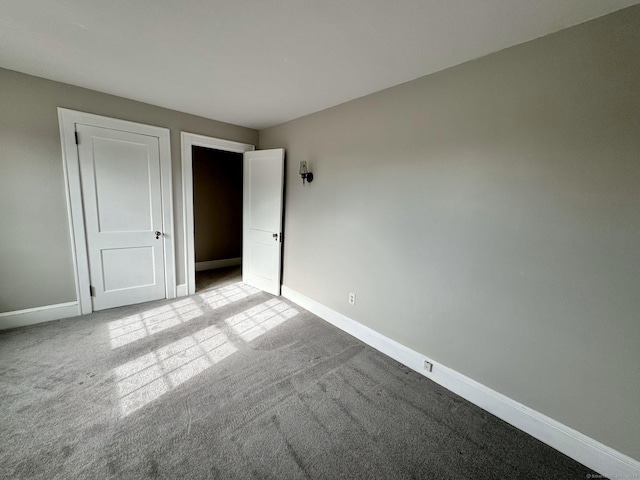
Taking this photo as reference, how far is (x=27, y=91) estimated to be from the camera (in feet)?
7.51

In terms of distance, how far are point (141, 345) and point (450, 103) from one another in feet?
10.9

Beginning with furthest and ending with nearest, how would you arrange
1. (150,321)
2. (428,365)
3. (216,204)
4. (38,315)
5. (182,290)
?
(216,204)
(182,290)
(150,321)
(38,315)
(428,365)

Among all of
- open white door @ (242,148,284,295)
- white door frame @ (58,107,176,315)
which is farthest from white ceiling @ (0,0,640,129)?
open white door @ (242,148,284,295)

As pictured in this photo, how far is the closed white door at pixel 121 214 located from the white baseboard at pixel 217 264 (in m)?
1.52

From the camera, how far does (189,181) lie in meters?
3.30

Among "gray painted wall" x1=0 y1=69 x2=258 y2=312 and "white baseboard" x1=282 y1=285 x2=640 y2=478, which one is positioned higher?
"gray painted wall" x1=0 y1=69 x2=258 y2=312

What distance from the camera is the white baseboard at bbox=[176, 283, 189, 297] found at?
3426mm

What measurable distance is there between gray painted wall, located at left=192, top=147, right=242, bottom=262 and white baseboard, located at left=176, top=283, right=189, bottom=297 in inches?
54.6

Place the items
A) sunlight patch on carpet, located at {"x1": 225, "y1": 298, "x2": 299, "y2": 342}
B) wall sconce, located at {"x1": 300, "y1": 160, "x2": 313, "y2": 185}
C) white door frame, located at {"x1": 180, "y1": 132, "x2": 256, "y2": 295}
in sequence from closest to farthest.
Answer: sunlight patch on carpet, located at {"x1": 225, "y1": 298, "x2": 299, "y2": 342} < wall sconce, located at {"x1": 300, "y1": 160, "x2": 313, "y2": 185} < white door frame, located at {"x1": 180, "y1": 132, "x2": 256, "y2": 295}

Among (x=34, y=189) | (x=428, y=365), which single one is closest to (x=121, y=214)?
(x=34, y=189)

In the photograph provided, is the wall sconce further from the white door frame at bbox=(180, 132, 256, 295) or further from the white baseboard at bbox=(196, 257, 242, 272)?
the white baseboard at bbox=(196, 257, 242, 272)

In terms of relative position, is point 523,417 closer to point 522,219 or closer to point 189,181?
point 522,219

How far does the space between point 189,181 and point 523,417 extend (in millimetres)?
3979

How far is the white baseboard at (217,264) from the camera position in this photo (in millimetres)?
4781
